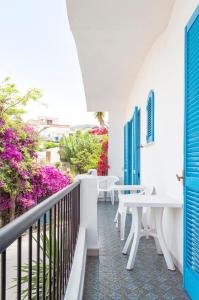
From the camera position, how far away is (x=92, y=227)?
10.3 ft

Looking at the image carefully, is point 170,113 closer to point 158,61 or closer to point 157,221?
point 158,61

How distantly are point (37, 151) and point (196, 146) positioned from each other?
4281mm

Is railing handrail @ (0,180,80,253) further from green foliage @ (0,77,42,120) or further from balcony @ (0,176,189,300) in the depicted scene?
green foliage @ (0,77,42,120)

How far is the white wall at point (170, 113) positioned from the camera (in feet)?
8.46

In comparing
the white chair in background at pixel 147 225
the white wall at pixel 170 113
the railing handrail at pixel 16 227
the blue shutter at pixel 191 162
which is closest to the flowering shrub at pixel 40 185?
the white chair in background at pixel 147 225

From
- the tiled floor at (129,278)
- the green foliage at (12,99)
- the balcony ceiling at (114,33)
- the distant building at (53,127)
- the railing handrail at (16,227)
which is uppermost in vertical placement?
the distant building at (53,127)

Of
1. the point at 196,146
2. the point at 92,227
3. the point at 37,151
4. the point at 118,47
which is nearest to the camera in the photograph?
the point at 196,146

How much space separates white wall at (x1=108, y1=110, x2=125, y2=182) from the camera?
27.3 feet

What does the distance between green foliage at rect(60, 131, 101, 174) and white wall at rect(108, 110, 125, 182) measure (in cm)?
454

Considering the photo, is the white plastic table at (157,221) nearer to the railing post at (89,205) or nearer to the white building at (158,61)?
the white building at (158,61)

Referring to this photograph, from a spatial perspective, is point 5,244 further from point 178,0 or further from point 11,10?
point 11,10

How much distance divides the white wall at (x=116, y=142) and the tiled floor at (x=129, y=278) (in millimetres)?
4985

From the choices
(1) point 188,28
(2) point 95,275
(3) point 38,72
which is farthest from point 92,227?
(3) point 38,72

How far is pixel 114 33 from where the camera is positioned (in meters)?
3.42
